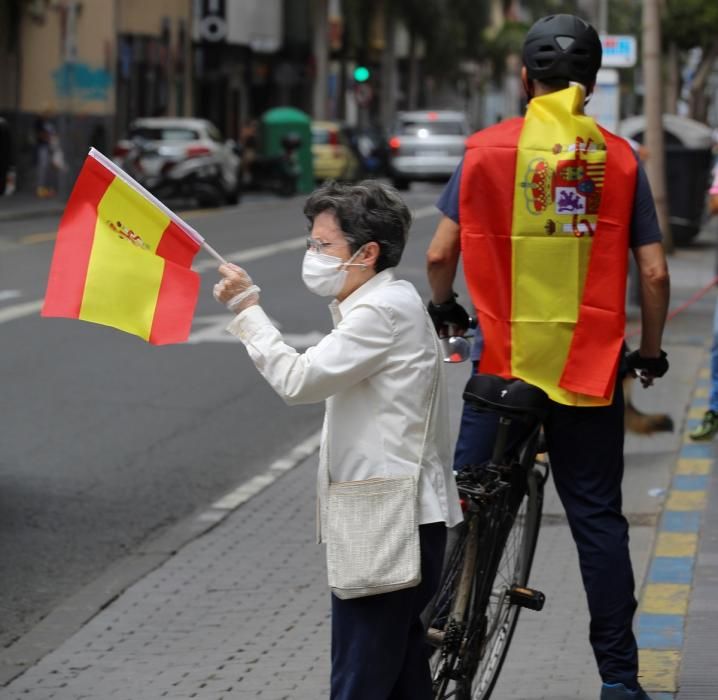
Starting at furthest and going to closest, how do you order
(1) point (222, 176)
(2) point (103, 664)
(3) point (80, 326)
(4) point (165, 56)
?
(4) point (165, 56) → (1) point (222, 176) → (3) point (80, 326) → (2) point (103, 664)

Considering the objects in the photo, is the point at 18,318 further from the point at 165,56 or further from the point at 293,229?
the point at 165,56

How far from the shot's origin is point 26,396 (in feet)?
36.8

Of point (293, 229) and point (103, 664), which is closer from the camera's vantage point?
point (103, 664)

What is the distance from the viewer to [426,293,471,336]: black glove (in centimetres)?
Result: 515

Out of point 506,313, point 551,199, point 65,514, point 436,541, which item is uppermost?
point 551,199

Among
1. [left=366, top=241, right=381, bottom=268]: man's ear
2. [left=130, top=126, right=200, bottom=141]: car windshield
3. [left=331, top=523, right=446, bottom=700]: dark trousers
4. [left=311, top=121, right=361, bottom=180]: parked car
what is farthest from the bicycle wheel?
[left=311, top=121, right=361, bottom=180]: parked car

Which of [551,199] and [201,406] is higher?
[551,199]

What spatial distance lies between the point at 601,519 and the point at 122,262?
4.98 feet

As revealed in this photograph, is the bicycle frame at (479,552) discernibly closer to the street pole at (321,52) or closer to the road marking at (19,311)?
the road marking at (19,311)

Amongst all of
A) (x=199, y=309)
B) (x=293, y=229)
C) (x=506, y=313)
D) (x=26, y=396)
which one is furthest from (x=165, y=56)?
(x=506, y=313)

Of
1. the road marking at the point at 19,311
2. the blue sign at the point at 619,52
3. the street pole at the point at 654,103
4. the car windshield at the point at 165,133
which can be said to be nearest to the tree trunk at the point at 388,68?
the car windshield at the point at 165,133

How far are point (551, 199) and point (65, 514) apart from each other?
13.1 feet

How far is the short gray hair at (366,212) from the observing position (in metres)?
4.02

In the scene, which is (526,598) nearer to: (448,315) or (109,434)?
(448,315)
